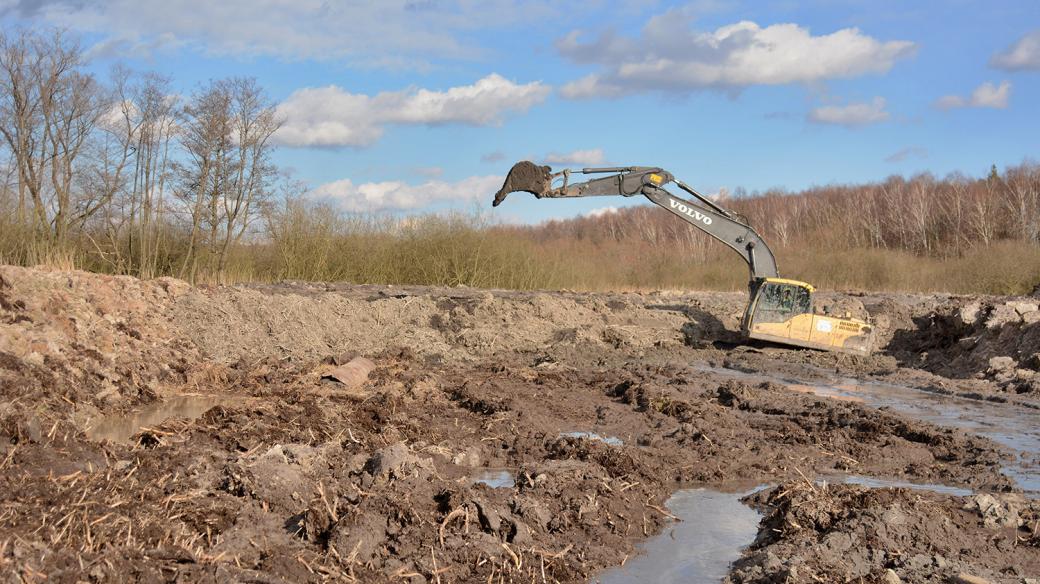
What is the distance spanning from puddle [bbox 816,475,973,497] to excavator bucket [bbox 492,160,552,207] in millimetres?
7268

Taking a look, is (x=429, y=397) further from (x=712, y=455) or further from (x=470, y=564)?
(x=470, y=564)

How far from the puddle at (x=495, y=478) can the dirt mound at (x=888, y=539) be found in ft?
7.16

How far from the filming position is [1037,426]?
10.7m

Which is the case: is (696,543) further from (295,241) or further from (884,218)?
(884,218)

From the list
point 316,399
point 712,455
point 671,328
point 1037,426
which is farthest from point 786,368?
point 316,399

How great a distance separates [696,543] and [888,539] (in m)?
1.32

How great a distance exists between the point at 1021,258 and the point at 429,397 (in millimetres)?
22141

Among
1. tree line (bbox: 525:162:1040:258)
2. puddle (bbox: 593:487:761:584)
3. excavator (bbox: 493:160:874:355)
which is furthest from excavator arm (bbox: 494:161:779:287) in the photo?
tree line (bbox: 525:162:1040:258)

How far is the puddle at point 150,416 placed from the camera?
970 centimetres

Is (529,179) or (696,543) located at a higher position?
(529,179)

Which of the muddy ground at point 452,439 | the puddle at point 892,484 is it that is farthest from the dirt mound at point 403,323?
the puddle at point 892,484

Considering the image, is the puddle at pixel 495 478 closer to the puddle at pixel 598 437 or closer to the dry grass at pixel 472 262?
the puddle at pixel 598 437

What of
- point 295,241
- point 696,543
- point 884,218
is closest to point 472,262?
Result: point 295,241

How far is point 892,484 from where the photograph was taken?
8.05m
